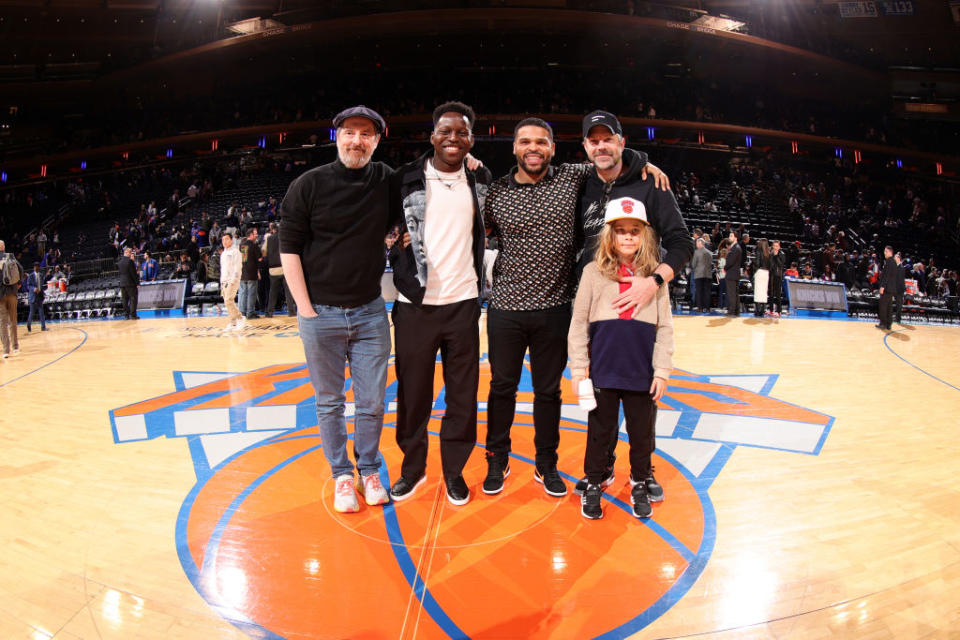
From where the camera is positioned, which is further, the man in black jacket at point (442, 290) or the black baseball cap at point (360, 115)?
the man in black jacket at point (442, 290)

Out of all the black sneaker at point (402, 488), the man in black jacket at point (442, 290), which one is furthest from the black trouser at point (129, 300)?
the black sneaker at point (402, 488)

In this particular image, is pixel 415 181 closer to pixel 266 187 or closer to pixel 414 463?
pixel 414 463

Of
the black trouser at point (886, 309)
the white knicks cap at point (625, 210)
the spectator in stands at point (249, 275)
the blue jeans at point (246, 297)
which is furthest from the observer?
the blue jeans at point (246, 297)

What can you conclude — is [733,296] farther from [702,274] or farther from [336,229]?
[336,229]

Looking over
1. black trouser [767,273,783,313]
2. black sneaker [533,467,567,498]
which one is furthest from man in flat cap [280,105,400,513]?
black trouser [767,273,783,313]

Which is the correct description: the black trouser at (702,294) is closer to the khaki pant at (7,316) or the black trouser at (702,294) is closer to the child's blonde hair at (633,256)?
the child's blonde hair at (633,256)

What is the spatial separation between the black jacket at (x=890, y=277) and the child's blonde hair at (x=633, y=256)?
30.2ft

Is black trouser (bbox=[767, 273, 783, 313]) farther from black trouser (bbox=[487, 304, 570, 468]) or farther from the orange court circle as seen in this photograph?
black trouser (bbox=[487, 304, 570, 468])

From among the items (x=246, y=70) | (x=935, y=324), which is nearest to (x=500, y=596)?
(x=935, y=324)

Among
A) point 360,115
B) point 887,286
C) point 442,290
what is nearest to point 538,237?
point 442,290

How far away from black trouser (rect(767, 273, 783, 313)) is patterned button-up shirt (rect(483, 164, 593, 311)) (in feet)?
31.5

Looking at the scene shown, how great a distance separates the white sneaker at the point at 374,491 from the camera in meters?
2.65

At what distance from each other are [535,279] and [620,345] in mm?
529

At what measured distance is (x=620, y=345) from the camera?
2.46 meters
